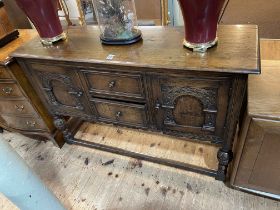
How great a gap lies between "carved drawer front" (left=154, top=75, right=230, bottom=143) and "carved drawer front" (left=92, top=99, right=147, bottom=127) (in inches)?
3.8

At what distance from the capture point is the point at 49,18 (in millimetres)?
1103

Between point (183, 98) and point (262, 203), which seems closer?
point (183, 98)

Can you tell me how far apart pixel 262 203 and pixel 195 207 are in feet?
1.14

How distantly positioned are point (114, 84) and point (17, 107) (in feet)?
2.61

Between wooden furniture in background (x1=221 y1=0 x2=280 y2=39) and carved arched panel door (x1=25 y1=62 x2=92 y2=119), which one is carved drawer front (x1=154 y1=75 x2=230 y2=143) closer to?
carved arched panel door (x1=25 y1=62 x2=92 y2=119)

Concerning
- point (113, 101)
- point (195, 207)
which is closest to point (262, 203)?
point (195, 207)

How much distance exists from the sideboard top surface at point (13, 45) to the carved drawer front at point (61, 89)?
170 millimetres

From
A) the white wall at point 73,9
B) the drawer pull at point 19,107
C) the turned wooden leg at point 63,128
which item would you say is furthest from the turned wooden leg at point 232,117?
the white wall at point 73,9

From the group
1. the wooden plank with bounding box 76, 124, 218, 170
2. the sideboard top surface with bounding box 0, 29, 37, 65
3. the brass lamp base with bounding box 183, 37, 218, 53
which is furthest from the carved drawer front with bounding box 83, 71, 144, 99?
the wooden plank with bounding box 76, 124, 218, 170

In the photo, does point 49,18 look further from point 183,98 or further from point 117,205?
point 117,205

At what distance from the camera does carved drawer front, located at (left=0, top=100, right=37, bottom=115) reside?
55.7 inches

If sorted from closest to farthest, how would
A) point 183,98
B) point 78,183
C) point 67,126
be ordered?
point 183,98
point 78,183
point 67,126

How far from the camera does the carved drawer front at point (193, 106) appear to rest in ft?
2.94

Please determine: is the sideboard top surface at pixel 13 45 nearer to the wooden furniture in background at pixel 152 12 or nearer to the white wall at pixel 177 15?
the wooden furniture in background at pixel 152 12
